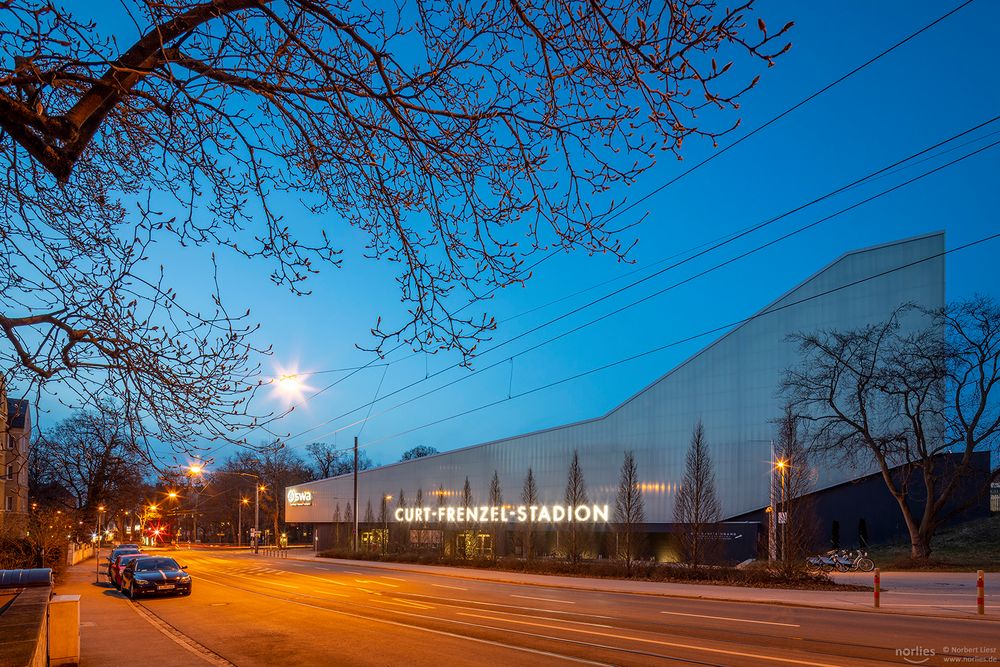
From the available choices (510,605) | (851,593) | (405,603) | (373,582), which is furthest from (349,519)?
(851,593)

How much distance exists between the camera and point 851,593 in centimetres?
2417

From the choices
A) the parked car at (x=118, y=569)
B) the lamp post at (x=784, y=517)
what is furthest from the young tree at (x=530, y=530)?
the parked car at (x=118, y=569)

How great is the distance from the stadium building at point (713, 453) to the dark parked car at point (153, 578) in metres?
21.5

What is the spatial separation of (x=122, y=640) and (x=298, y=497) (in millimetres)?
64191

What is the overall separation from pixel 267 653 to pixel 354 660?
2.13 m

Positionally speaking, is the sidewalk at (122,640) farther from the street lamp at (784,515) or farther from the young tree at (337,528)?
the young tree at (337,528)

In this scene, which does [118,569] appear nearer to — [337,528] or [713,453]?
[713,453]

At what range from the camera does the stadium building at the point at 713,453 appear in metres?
39.7

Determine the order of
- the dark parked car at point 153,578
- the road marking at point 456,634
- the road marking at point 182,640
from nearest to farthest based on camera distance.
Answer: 1. the road marking at point 456,634
2. the road marking at point 182,640
3. the dark parked car at point 153,578

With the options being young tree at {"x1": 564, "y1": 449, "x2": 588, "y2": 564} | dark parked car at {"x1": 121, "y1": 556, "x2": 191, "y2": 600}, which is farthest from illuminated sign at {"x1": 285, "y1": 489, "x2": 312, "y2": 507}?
dark parked car at {"x1": 121, "y1": 556, "x2": 191, "y2": 600}

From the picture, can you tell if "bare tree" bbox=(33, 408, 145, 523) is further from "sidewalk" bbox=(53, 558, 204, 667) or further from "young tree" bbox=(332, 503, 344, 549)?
"young tree" bbox=(332, 503, 344, 549)

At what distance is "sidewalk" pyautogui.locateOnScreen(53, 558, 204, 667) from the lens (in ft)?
41.8

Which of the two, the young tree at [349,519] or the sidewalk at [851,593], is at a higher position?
the sidewalk at [851,593]

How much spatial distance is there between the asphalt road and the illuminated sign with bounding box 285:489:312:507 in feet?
170
